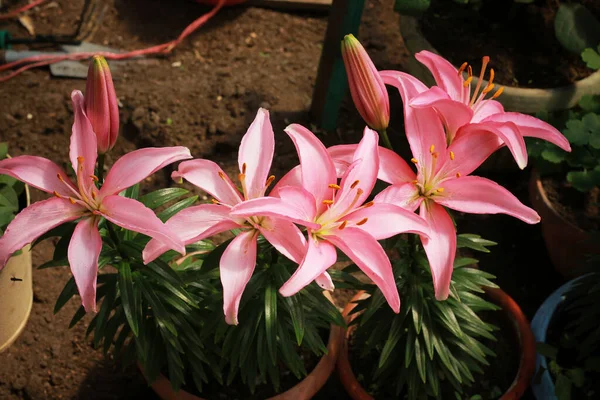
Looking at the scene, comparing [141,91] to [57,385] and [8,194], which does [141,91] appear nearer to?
[8,194]

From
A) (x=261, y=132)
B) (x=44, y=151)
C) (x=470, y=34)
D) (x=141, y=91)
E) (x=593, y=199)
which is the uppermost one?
(x=261, y=132)

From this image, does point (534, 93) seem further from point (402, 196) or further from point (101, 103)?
point (101, 103)

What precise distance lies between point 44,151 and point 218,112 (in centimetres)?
63

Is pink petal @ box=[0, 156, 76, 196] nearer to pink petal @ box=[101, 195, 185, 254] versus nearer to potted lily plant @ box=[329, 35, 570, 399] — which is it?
pink petal @ box=[101, 195, 185, 254]

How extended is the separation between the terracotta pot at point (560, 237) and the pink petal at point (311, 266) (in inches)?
48.4

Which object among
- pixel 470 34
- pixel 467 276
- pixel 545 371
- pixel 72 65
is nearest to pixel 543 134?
pixel 467 276

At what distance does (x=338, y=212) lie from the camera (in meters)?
1.02

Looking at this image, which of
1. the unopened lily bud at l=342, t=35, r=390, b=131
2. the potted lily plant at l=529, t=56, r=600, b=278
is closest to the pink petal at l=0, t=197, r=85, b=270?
the unopened lily bud at l=342, t=35, r=390, b=131

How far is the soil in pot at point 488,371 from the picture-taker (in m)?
1.69

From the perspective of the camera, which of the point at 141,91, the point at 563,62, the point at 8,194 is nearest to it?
the point at 8,194

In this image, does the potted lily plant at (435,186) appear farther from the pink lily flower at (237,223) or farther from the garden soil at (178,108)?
the garden soil at (178,108)

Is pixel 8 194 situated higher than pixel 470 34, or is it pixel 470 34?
pixel 470 34

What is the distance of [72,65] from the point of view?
264 cm

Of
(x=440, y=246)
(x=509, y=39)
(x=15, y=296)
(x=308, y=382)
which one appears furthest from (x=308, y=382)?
(x=509, y=39)
